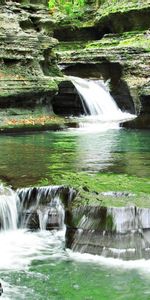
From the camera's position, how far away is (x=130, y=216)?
7.39 m

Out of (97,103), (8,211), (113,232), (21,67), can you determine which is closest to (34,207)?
(8,211)

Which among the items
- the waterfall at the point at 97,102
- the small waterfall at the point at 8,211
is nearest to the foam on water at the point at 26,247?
the small waterfall at the point at 8,211

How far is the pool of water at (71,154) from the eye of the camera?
997 centimetres

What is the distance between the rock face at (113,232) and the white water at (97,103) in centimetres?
1314

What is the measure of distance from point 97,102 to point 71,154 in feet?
32.1

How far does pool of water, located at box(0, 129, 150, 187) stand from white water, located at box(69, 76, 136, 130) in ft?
11.1

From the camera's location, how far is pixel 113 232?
7344 mm

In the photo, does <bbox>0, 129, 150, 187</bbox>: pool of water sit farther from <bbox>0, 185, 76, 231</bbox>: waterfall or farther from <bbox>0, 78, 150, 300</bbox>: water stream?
<bbox>0, 185, 76, 231</bbox>: waterfall

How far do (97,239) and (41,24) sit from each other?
17.3 m

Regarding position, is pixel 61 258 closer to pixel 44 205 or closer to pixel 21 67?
pixel 44 205

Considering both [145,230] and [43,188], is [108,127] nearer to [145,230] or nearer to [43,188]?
[43,188]

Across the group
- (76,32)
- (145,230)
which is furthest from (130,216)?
(76,32)

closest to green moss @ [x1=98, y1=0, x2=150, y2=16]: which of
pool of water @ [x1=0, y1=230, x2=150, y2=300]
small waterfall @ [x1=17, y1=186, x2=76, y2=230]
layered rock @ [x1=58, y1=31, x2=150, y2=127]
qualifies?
layered rock @ [x1=58, y1=31, x2=150, y2=127]

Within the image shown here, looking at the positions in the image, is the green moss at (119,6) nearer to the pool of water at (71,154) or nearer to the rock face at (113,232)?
the pool of water at (71,154)
